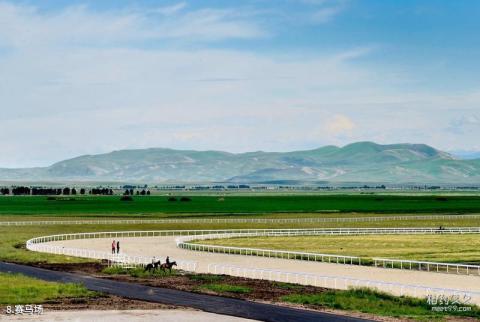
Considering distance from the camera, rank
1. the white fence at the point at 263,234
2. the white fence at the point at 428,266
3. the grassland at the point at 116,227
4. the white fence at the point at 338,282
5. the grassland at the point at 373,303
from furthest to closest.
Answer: the grassland at the point at 116,227 → the white fence at the point at 263,234 → the white fence at the point at 428,266 → the white fence at the point at 338,282 → the grassland at the point at 373,303

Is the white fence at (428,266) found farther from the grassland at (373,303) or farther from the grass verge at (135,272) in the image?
the grass verge at (135,272)

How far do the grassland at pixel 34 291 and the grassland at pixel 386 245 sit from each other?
28.8 meters

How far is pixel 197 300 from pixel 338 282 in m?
9.95

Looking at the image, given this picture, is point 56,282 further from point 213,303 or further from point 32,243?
point 32,243

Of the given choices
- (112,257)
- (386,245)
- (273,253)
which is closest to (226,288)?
(112,257)

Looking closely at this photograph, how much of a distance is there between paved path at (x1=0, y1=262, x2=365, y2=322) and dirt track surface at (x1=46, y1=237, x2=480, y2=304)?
830cm

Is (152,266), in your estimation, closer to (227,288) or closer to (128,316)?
(227,288)

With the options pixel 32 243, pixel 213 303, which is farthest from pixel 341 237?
pixel 213 303

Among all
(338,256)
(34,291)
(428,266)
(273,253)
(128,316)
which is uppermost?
(338,256)

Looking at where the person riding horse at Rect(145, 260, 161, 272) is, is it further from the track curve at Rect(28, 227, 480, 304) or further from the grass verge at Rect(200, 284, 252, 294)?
the grass verge at Rect(200, 284, 252, 294)

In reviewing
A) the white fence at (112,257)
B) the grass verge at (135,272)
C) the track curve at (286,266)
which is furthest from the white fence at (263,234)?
the grass verge at (135,272)

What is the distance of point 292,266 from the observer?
195 feet

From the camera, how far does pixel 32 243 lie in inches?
3145

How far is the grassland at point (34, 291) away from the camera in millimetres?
42706
